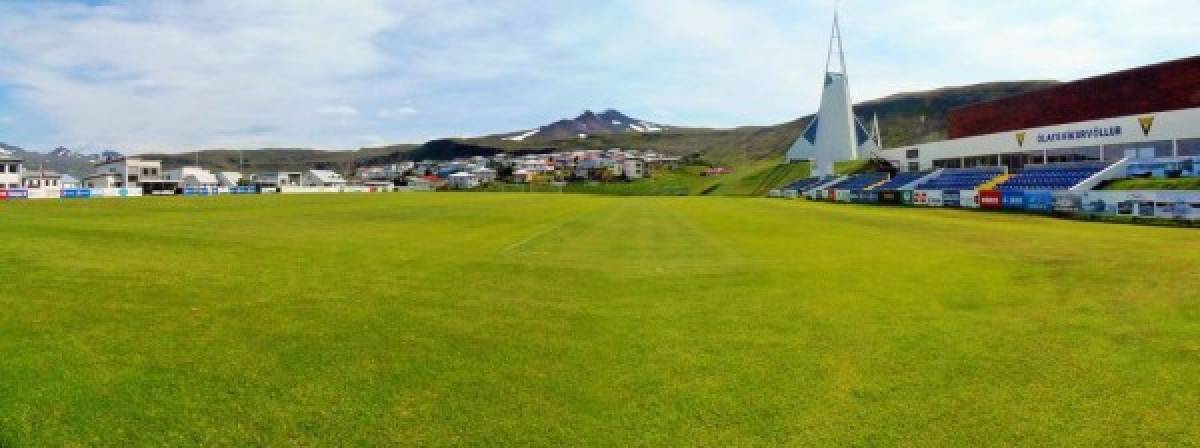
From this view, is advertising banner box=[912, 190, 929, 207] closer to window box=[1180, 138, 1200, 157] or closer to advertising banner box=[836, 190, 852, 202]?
advertising banner box=[836, 190, 852, 202]

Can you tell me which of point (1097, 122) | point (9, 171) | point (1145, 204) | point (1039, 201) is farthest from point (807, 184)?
point (9, 171)

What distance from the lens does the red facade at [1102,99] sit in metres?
58.2

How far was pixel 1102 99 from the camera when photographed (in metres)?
65.3

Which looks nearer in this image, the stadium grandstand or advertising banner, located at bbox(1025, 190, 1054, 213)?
the stadium grandstand

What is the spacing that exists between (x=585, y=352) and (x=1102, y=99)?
74981 mm

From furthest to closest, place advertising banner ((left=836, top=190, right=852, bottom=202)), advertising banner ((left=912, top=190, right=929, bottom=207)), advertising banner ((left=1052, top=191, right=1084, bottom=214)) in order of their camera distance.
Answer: advertising banner ((left=836, top=190, right=852, bottom=202)), advertising banner ((left=912, top=190, right=929, bottom=207)), advertising banner ((left=1052, top=191, right=1084, bottom=214))

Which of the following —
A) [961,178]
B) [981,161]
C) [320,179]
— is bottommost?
[961,178]

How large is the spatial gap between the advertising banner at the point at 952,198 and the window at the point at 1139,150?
13.2 m

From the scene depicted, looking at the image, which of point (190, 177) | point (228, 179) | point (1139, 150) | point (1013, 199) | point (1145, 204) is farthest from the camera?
point (228, 179)

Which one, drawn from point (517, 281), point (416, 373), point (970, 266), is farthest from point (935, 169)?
point (416, 373)

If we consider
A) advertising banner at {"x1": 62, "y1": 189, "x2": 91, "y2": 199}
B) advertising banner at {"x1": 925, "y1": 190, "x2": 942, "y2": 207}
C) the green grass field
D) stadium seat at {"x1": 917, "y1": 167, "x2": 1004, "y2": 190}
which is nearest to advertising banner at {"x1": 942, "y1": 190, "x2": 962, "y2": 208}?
advertising banner at {"x1": 925, "y1": 190, "x2": 942, "y2": 207}

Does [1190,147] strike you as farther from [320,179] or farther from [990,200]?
[320,179]

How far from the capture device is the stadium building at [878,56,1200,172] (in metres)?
55.3

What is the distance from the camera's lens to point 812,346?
9789 mm
